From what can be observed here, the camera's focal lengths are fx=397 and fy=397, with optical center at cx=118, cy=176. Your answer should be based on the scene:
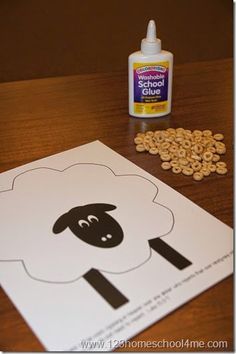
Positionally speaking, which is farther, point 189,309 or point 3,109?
point 3,109

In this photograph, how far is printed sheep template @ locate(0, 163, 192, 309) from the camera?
0.41 meters

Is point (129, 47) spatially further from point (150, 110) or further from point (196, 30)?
point (150, 110)

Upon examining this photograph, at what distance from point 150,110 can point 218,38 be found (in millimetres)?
1395

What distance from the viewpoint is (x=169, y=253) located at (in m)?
0.43

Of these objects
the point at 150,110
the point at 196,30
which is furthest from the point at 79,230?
the point at 196,30

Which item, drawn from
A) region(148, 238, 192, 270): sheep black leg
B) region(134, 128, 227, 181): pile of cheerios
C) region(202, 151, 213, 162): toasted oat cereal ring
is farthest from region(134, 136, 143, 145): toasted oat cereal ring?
region(148, 238, 192, 270): sheep black leg

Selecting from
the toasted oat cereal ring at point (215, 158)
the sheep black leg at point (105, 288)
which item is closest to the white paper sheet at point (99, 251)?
the sheep black leg at point (105, 288)

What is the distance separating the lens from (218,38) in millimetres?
1914

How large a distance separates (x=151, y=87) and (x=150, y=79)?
1 centimetres

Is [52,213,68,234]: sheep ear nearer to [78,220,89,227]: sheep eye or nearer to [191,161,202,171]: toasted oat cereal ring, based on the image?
[78,220,89,227]: sheep eye

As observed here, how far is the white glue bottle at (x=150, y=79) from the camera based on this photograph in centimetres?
66

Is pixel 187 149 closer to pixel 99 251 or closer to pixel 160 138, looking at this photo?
pixel 160 138

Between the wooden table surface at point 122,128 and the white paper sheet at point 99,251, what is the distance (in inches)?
0.5

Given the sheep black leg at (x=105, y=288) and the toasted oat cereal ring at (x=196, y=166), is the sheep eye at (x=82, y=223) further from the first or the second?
the toasted oat cereal ring at (x=196, y=166)
